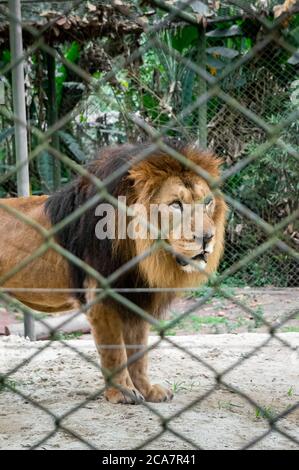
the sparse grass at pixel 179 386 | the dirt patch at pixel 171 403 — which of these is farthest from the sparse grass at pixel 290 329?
the sparse grass at pixel 179 386

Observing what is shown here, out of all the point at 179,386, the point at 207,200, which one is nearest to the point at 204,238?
the point at 207,200

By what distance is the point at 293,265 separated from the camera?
23.5ft

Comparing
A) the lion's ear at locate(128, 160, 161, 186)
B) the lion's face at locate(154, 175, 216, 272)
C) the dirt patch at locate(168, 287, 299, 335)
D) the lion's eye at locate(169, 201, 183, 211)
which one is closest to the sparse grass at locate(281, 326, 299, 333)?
the dirt patch at locate(168, 287, 299, 335)

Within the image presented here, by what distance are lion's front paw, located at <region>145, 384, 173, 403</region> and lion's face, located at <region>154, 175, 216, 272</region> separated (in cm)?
97

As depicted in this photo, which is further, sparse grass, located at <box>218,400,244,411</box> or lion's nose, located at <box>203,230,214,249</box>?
sparse grass, located at <box>218,400,244,411</box>

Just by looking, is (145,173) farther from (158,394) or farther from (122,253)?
(158,394)

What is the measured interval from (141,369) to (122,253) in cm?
73

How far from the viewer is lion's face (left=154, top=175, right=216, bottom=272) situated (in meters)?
2.60

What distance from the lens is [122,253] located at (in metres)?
3.39

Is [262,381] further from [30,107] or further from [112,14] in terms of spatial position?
[30,107]

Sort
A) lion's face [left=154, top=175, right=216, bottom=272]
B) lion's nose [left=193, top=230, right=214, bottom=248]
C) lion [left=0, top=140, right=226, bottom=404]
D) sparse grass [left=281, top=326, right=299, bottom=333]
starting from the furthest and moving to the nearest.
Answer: sparse grass [left=281, top=326, right=299, bottom=333] → lion [left=0, top=140, right=226, bottom=404] → lion's nose [left=193, top=230, right=214, bottom=248] → lion's face [left=154, top=175, right=216, bottom=272]

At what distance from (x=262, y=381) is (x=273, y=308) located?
2.72m

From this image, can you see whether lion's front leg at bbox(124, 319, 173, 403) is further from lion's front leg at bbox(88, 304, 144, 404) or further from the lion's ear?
the lion's ear
